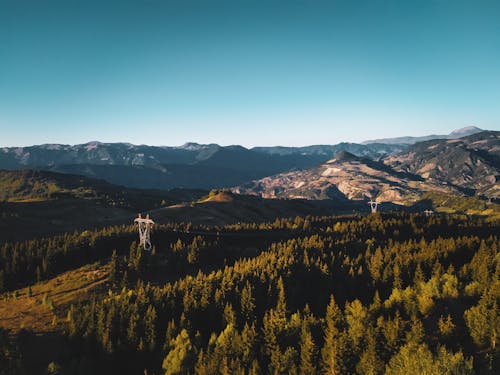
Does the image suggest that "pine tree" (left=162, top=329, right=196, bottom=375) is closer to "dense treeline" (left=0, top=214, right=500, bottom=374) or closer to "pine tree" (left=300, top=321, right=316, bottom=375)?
"dense treeline" (left=0, top=214, right=500, bottom=374)

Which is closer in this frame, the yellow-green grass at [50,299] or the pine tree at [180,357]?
the pine tree at [180,357]

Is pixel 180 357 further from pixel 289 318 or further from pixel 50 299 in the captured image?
pixel 50 299

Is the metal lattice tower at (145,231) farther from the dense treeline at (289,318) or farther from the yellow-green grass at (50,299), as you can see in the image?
the yellow-green grass at (50,299)

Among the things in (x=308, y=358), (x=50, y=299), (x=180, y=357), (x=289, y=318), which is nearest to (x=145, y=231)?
(x=50, y=299)

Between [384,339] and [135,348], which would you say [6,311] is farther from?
[384,339]

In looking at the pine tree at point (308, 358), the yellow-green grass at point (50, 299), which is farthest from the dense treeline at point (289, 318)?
the yellow-green grass at point (50, 299)

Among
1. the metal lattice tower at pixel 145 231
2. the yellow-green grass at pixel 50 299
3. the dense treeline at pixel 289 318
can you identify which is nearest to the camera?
the dense treeline at pixel 289 318
